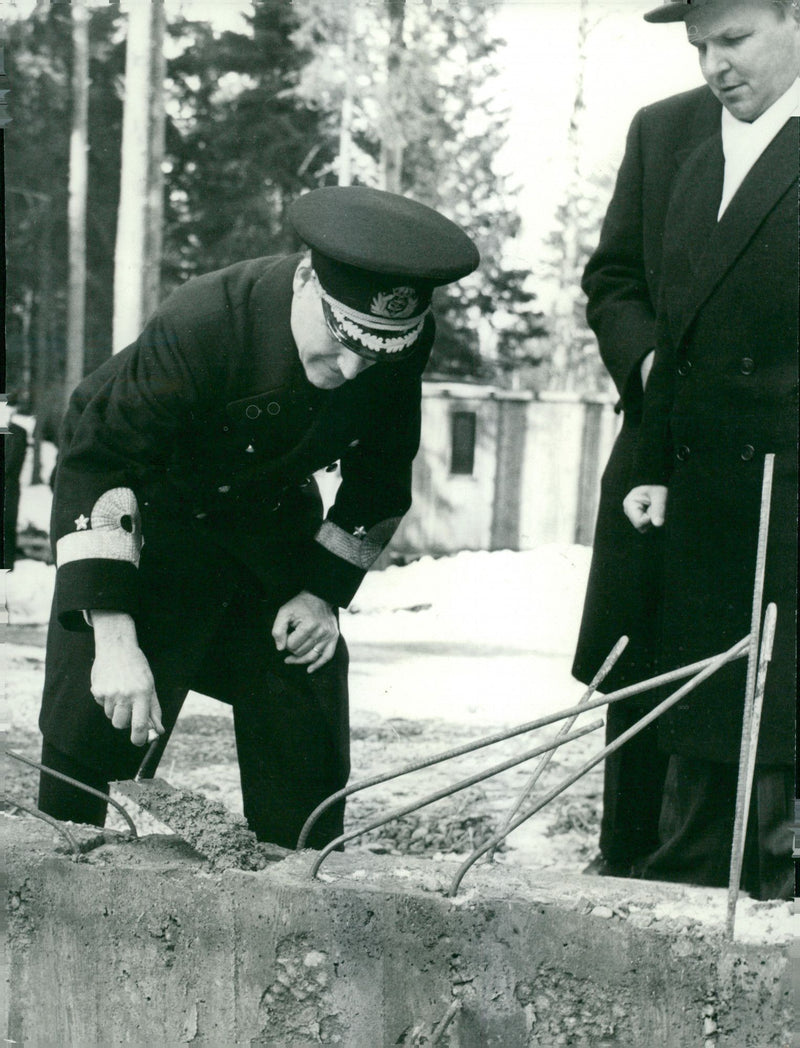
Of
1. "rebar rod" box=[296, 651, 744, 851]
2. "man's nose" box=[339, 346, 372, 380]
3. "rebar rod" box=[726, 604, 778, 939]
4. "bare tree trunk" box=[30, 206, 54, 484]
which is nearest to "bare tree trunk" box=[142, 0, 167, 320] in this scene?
"bare tree trunk" box=[30, 206, 54, 484]

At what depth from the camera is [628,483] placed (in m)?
3.04

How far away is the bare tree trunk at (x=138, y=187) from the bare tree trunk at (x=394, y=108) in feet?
1.85

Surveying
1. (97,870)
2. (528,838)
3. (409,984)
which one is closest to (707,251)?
(528,838)

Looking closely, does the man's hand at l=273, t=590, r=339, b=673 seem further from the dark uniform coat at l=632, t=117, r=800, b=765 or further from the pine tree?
the dark uniform coat at l=632, t=117, r=800, b=765

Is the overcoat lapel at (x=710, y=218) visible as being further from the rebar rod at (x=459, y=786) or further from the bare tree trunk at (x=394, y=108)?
the rebar rod at (x=459, y=786)

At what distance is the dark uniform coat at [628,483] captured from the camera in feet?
9.80

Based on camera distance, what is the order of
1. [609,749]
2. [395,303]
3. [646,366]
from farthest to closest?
[646,366], [395,303], [609,749]

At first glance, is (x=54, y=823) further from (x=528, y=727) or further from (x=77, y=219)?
(x=77, y=219)

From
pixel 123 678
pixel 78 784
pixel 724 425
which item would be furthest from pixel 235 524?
pixel 724 425

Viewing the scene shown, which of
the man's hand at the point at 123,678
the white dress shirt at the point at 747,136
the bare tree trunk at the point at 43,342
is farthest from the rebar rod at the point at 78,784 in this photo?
the white dress shirt at the point at 747,136

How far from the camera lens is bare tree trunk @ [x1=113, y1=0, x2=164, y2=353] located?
3.11 m

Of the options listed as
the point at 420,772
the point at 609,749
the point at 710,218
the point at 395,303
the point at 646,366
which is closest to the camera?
the point at 609,749

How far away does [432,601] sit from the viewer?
3.11m

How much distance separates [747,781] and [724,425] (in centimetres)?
80
